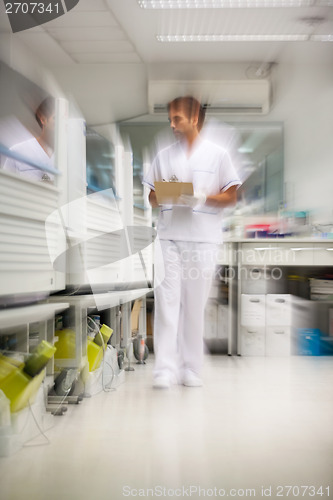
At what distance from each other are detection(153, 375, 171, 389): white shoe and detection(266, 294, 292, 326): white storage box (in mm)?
503

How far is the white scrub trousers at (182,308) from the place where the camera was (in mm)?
1706

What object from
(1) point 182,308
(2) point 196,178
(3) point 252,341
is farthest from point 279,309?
(2) point 196,178

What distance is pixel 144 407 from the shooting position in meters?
1.66

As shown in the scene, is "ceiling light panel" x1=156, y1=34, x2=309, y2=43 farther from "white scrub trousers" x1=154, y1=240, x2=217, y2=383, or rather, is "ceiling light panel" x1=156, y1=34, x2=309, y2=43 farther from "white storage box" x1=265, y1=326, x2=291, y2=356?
"white storage box" x1=265, y1=326, x2=291, y2=356

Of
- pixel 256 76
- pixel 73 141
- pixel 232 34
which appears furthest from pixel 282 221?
pixel 73 141

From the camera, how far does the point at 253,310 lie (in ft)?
6.48

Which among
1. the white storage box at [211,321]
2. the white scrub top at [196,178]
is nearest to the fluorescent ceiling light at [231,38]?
the white scrub top at [196,178]

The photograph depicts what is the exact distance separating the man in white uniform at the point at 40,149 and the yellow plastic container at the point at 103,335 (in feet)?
1.76

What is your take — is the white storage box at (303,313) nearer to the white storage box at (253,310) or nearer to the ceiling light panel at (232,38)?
the white storage box at (253,310)

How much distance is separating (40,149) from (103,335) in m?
0.65

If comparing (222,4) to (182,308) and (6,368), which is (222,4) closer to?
(182,308)

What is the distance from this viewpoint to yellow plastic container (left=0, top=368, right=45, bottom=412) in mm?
1368

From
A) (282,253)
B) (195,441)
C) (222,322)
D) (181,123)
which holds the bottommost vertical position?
(195,441)

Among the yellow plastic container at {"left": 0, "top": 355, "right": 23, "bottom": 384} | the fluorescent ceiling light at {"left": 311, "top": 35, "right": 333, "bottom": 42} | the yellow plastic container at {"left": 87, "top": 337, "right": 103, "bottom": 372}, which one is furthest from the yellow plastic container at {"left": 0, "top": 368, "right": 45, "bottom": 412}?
the fluorescent ceiling light at {"left": 311, "top": 35, "right": 333, "bottom": 42}
